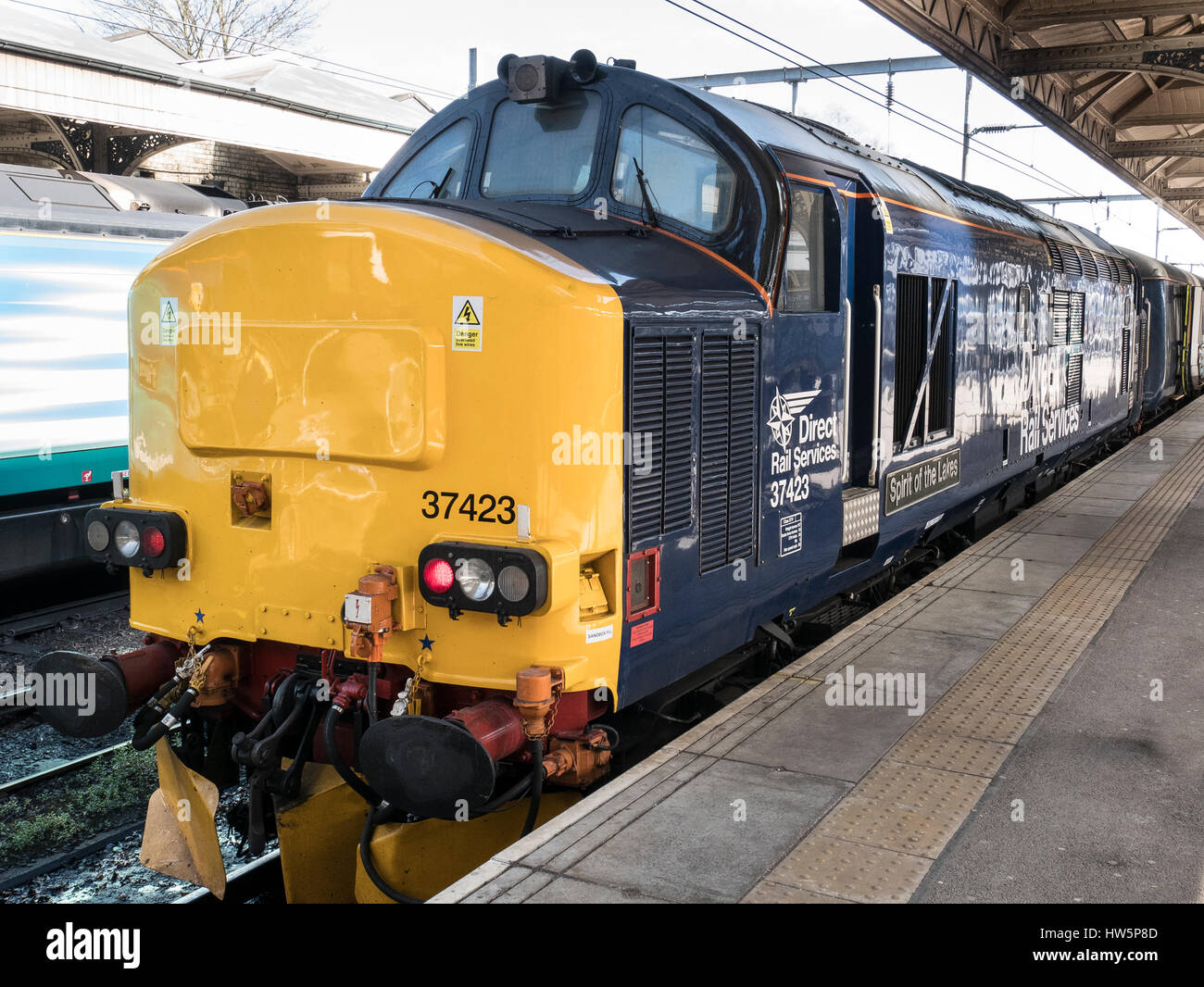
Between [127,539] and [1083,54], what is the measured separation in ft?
55.2

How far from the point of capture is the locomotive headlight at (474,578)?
13.0 ft

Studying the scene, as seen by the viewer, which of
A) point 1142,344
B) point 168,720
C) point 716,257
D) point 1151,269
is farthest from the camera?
point 1151,269

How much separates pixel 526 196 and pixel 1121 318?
12086 millimetres

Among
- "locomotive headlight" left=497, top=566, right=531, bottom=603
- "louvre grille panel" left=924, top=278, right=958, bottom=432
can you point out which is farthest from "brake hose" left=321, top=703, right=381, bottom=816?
"louvre grille panel" left=924, top=278, right=958, bottom=432

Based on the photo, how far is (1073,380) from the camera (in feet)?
40.2

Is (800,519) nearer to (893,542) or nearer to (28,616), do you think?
(893,542)

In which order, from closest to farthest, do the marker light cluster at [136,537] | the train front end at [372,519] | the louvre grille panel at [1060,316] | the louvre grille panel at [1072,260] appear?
1. the train front end at [372,519]
2. the marker light cluster at [136,537]
3. the louvre grille panel at [1060,316]
4. the louvre grille panel at [1072,260]

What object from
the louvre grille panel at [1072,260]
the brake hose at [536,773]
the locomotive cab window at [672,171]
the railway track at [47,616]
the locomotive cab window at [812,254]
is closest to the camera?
the brake hose at [536,773]

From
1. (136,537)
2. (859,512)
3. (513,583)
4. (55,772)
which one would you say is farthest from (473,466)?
(55,772)

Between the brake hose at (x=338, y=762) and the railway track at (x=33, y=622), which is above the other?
the brake hose at (x=338, y=762)

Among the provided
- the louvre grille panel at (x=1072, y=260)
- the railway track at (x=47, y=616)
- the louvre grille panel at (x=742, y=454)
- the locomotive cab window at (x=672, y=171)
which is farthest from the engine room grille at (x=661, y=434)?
the louvre grille panel at (x=1072, y=260)

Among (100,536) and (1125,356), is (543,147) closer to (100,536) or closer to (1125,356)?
(100,536)

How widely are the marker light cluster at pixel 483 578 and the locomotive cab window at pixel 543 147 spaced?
6.51ft

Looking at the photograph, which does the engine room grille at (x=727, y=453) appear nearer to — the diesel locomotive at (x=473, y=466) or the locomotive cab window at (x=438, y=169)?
the diesel locomotive at (x=473, y=466)
